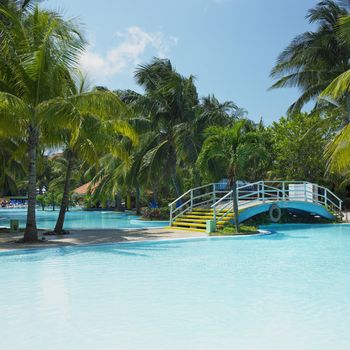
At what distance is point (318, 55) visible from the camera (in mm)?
22047

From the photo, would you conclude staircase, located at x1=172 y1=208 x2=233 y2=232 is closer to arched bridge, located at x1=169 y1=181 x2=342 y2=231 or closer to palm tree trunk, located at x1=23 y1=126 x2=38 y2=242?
arched bridge, located at x1=169 y1=181 x2=342 y2=231

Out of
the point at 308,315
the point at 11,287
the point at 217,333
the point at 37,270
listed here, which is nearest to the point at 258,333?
the point at 217,333

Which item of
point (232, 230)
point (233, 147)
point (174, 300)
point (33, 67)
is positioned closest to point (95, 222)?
point (232, 230)

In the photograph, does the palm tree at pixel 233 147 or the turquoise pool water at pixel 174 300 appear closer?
the turquoise pool water at pixel 174 300

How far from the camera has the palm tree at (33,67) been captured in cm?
1291

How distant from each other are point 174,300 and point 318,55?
18.6 m

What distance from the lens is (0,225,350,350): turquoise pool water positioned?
5129 mm

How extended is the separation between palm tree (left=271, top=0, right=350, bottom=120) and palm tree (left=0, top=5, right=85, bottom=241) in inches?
501

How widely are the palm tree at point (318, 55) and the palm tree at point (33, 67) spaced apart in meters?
12.7

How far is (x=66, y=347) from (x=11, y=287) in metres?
3.39

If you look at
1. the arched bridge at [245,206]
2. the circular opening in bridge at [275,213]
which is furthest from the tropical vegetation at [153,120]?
the circular opening in bridge at [275,213]

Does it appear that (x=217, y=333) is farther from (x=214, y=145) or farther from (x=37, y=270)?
(x=214, y=145)

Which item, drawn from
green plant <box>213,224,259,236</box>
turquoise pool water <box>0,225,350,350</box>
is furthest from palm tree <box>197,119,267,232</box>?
turquoise pool water <box>0,225,350,350</box>

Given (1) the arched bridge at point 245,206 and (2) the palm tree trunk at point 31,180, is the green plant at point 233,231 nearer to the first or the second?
(1) the arched bridge at point 245,206
